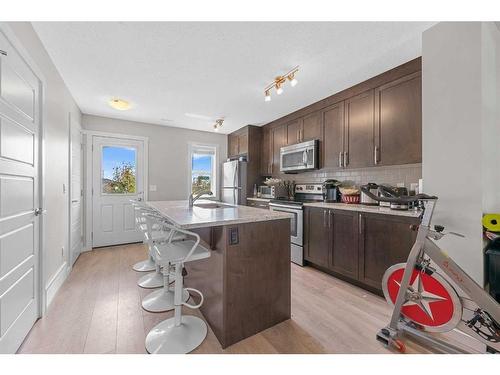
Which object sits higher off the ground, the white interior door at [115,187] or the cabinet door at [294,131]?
the cabinet door at [294,131]

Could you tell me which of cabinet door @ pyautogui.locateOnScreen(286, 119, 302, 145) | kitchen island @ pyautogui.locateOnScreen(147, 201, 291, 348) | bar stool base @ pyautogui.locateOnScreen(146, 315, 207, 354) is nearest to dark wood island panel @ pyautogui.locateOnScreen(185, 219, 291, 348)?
kitchen island @ pyautogui.locateOnScreen(147, 201, 291, 348)

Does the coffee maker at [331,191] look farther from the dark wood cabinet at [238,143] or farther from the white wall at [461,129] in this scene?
the dark wood cabinet at [238,143]

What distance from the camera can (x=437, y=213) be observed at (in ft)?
5.42

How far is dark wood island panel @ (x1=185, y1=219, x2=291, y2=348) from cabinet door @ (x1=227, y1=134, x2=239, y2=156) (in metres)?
A: 3.33

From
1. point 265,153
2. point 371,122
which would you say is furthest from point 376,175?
point 265,153

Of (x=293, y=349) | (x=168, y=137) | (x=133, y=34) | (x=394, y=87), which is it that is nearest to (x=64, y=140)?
(x=133, y=34)

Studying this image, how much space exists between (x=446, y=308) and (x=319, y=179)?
94.6 inches

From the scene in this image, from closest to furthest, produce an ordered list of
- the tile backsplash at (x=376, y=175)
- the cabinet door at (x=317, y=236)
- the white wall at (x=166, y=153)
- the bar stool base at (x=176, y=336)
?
the bar stool base at (x=176, y=336) → the tile backsplash at (x=376, y=175) → the cabinet door at (x=317, y=236) → the white wall at (x=166, y=153)

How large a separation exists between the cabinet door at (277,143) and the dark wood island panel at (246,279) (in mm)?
2450

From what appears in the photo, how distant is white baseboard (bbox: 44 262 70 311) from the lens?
2.01 metres

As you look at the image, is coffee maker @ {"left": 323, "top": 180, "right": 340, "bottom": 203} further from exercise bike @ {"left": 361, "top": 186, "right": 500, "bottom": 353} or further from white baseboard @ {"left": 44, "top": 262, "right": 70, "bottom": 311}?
white baseboard @ {"left": 44, "top": 262, "right": 70, "bottom": 311}

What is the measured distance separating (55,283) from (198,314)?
1.62 metres

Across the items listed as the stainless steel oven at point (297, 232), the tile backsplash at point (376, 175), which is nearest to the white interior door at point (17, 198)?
the stainless steel oven at point (297, 232)

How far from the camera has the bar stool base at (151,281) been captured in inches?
94.7
